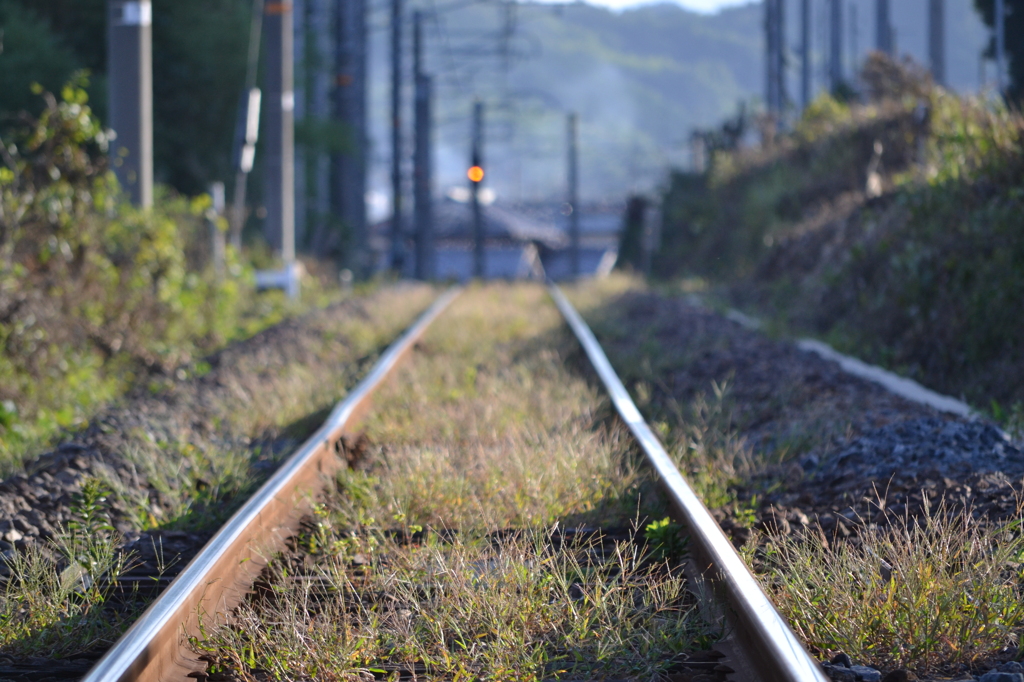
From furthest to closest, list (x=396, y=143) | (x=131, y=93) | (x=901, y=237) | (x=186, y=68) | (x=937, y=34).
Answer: (x=396, y=143)
(x=937, y=34)
(x=186, y=68)
(x=131, y=93)
(x=901, y=237)

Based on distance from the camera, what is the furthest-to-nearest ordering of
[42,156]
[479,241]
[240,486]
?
[479,241], [42,156], [240,486]

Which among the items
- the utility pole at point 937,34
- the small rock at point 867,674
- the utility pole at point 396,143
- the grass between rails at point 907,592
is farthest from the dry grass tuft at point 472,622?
the utility pole at point 396,143

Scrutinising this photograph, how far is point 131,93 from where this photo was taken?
9.84 meters

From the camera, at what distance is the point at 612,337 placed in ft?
31.6

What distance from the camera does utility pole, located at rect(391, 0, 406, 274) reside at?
3041 cm

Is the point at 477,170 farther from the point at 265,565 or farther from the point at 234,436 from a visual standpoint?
the point at 265,565

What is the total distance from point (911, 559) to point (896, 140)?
12069 mm

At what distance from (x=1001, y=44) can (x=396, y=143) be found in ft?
69.2

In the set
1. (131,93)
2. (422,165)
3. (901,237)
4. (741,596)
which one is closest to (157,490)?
(741,596)

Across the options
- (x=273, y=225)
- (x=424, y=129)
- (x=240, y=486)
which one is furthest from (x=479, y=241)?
(x=240, y=486)

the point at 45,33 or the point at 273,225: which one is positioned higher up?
the point at 45,33

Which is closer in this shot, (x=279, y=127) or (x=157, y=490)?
(x=157, y=490)

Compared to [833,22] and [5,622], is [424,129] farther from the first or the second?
[5,622]

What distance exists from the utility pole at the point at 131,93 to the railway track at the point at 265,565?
6152 millimetres
